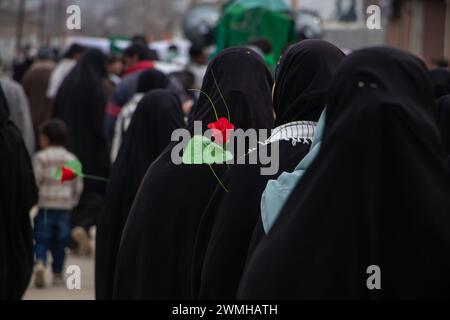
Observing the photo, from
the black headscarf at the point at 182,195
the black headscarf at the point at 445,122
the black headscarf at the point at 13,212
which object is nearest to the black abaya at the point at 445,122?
the black headscarf at the point at 445,122

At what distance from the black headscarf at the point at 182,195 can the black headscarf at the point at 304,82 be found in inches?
31.3

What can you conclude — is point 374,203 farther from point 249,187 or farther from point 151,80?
point 151,80

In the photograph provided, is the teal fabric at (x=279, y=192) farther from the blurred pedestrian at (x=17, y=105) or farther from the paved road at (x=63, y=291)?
the blurred pedestrian at (x=17, y=105)

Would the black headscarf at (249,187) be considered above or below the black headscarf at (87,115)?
above

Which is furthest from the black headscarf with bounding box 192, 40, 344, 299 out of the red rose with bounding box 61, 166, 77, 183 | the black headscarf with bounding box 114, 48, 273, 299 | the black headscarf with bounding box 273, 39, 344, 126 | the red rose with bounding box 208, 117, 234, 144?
the red rose with bounding box 61, 166, 77, 183

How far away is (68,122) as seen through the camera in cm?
1154

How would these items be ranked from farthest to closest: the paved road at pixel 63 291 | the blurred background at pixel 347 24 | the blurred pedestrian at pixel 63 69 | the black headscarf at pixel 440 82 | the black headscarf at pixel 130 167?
the blurred background at pixel 347 24 < the blurred pedestrian at pixel 63 69 < the paved road at pixel 63 291 < the black headscarf at pixel 440 82 < the black headscarf at pixel 130 167

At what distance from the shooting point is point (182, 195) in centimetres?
534

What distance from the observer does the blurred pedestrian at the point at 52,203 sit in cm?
952

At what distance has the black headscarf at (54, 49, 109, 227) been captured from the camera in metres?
11.5

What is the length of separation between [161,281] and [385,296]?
2.27 metres
